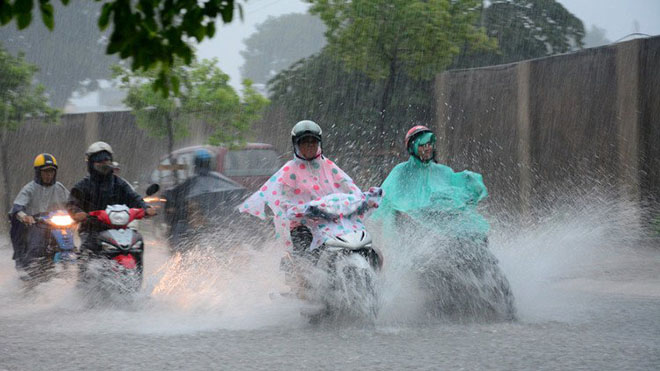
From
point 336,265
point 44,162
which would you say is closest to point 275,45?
point 44,162

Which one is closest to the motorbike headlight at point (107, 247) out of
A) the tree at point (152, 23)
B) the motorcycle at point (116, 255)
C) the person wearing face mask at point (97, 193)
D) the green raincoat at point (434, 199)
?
the motorcycle at point (116, 255)

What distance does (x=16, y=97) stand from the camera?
2128cm

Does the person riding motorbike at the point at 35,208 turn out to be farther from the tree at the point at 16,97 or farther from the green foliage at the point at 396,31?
the tree at the point at 16,97

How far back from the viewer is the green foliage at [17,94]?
20.9 m

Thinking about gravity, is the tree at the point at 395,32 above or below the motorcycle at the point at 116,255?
above

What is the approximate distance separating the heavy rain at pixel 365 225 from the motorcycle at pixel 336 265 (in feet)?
0.06

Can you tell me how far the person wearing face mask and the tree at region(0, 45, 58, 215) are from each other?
13.3 meters

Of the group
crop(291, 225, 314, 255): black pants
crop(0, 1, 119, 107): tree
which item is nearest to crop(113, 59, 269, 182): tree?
crop(291, 225, 314, 255): black pants

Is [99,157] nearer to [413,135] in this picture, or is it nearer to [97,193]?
[97,193]

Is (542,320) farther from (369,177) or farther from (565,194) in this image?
(369,177)

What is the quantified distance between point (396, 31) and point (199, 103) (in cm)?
441

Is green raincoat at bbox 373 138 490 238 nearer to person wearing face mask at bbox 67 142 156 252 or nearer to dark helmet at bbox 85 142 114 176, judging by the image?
person wearing face mask at bbox 67 142 156 252

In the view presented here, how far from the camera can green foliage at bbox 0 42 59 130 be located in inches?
823

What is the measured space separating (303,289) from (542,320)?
186 cm
